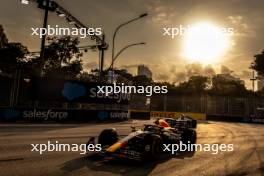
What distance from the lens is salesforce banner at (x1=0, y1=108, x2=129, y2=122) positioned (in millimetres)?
22062

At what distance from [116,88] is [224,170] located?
23.0 m

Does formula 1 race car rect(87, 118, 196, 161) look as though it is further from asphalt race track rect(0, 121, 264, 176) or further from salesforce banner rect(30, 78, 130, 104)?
salesforce banner rect(30, 78, 130, 104)

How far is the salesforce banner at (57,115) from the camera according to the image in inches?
869

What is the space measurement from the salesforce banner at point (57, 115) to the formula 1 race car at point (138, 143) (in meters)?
13.4

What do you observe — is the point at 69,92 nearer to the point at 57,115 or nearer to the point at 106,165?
the point at 57,115

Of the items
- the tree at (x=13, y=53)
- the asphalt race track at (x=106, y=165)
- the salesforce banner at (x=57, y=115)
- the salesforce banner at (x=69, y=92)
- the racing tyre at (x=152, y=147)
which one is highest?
the tree at (x=13, y=53)

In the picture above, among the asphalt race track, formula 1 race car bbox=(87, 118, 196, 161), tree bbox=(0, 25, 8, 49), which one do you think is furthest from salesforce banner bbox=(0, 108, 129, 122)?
tree bbox=(0, 25, 8, 49)

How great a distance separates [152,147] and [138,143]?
53 cm

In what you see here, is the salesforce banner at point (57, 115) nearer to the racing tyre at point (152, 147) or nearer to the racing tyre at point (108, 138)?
the racing tyre at point (108, 138)

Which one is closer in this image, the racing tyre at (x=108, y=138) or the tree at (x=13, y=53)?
the racing tyre at (x=108, y=138)

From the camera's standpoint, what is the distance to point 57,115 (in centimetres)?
2470

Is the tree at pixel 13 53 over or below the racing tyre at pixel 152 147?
over

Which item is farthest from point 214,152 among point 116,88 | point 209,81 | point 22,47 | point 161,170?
point 209,81

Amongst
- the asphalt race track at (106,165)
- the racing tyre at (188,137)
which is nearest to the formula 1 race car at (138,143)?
the asphalt race track at (106,165)
